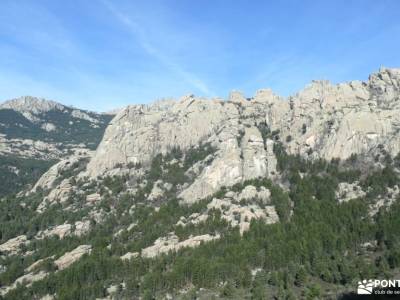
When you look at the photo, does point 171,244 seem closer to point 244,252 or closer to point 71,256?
point 244,252

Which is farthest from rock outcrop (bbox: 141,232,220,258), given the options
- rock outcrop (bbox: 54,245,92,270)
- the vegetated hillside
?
rock outcrop (bbox: 54,245,92,270)

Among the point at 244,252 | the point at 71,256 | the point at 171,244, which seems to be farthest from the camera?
the point at 71,256

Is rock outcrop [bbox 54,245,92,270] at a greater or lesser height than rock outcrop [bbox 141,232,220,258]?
lesser

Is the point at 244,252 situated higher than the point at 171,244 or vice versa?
the point at 171,244

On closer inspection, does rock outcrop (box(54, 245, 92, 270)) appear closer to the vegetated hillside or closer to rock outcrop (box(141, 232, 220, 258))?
the vegetated hillside

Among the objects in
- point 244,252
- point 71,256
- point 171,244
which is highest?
point 171,244

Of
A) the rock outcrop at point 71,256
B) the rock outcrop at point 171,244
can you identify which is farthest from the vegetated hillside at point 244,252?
the rock outcrop at point 171,244

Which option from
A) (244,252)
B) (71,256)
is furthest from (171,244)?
(71,256)

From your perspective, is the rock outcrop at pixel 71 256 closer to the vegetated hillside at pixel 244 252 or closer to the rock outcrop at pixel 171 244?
the vegetated hillside at pixel 244 252

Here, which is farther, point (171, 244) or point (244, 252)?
point (171, 244)

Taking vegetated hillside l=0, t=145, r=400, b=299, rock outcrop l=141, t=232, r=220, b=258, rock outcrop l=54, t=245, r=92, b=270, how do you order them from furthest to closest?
rock outcrop l=54, t=245, r=92, b=270 < rock outcrop l=141, t=232, r=220, b=258 < vegetated hillside l=0, t=145, r=400, b=299

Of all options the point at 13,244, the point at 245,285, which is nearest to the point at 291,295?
the point at 245,285

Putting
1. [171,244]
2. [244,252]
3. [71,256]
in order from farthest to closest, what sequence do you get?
[71,256] → [171,244] → [244,252]

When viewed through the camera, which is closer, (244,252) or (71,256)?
(244,252)
